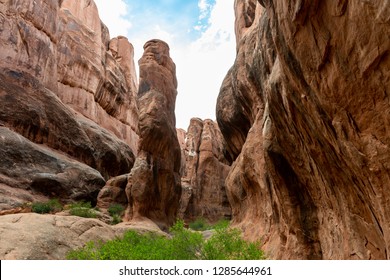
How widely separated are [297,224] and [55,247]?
31.1ft

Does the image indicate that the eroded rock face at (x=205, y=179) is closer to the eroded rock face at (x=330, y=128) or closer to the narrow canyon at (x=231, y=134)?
→ the narrow canyon at (x=231, y=134)

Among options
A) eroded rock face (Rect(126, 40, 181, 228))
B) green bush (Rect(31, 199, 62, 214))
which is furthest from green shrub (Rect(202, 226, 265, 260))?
green bush (Rect(31, 199, 62, 214))

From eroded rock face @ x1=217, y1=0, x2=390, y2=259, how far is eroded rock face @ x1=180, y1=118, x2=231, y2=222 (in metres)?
31.7

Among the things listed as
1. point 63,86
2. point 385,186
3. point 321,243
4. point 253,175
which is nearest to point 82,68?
point 63,86

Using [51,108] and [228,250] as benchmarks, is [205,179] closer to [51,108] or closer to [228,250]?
[51,108]

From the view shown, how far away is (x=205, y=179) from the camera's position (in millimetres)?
49688

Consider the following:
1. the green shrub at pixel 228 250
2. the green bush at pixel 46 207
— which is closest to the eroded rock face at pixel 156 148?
the green bush at pixel 46 207

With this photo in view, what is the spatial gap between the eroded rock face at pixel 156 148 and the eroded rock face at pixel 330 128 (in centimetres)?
1610

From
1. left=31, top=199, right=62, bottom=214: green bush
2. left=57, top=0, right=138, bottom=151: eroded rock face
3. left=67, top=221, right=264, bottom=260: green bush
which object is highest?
left=57, top=0, right=138, bottom=151: eroded rock face

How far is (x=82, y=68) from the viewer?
2004 inches

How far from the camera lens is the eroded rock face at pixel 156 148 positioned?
90.9 ft

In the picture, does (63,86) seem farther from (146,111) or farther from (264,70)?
(264,70)

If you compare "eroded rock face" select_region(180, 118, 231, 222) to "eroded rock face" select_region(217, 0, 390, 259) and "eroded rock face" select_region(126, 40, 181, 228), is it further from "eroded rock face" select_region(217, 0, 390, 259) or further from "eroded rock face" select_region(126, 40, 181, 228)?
"eroded rock face" select_region(217, 0, 390, 259)

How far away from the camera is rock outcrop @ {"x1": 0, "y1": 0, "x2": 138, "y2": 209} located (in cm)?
2878
